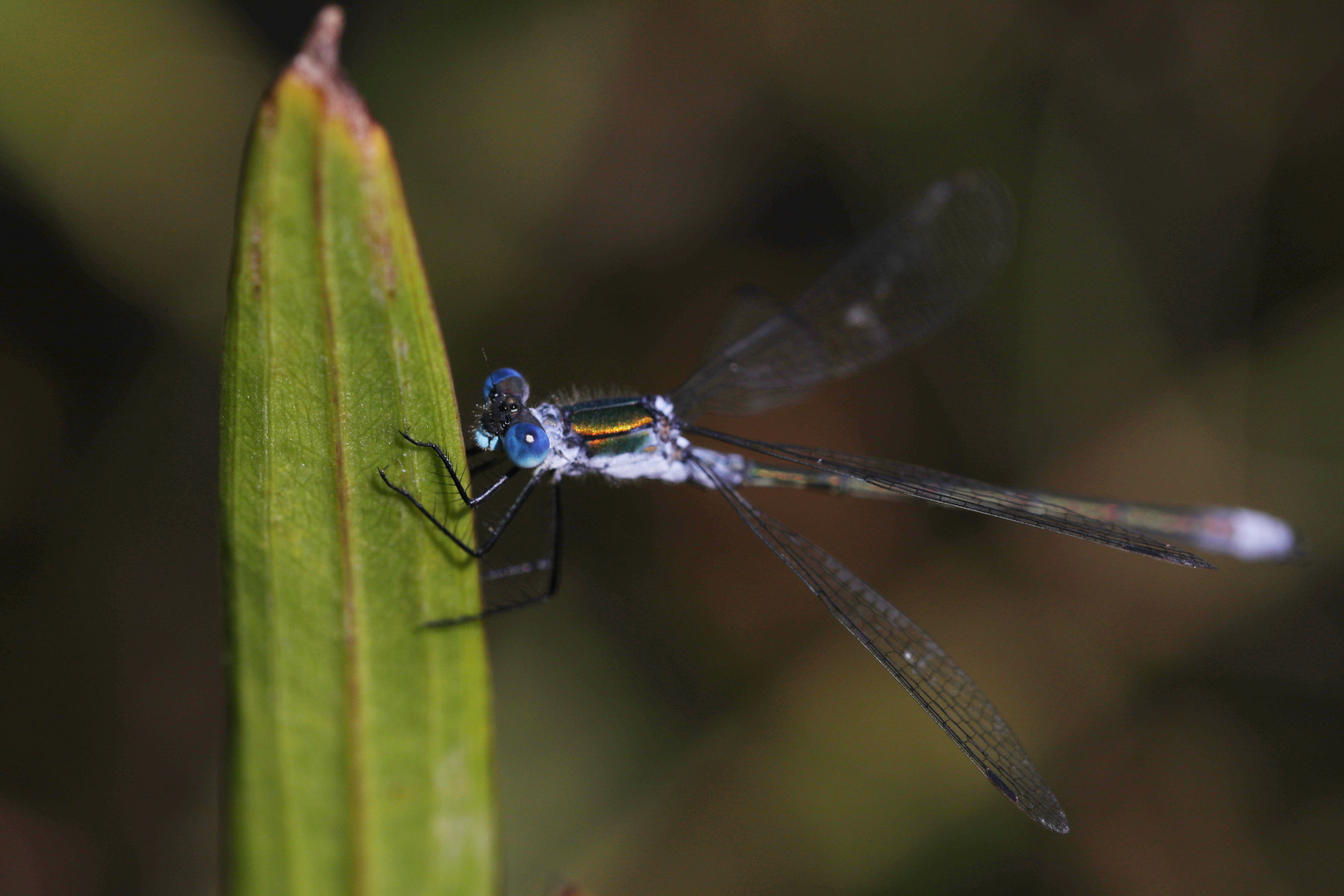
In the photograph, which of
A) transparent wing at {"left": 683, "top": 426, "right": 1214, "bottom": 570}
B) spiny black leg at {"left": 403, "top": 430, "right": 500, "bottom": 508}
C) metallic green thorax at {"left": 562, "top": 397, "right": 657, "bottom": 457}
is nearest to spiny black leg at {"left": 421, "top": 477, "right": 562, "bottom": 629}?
metallic green thorax at {"left": 562, "top": 397, "right": 657, "bottom": 457}

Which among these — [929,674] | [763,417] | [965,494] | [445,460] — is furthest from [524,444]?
[763,417]

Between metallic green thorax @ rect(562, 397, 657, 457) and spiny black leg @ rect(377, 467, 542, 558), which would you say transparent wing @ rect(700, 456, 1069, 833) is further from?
spiny black leg @ rect(377, 467, 542, 558)

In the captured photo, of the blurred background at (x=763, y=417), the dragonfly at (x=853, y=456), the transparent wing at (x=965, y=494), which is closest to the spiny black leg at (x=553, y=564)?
the dragonfly at (x=853, y=456)

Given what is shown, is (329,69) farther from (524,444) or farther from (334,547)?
(524,444)

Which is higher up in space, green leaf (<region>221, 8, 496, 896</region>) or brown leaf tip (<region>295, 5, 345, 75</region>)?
brown leaf tip (<region>295, 5, 345, 75</region>)

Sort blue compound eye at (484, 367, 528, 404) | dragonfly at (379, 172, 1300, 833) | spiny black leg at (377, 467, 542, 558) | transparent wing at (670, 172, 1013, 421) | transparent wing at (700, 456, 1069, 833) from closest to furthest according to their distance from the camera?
spiny black leg at (377, 467, 542, 558) < transparent wing at (700, 456, 1069, 833) < dragonfly at (379, 172, 1300, 833) < blue compound eye at (484, 367, 528, 404) < transparent wing at (670, 172, 1013, 421)

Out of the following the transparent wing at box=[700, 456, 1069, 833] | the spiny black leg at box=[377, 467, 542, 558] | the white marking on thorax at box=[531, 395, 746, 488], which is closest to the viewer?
the spiny black leg at box=[377, 467, 542, 558]
